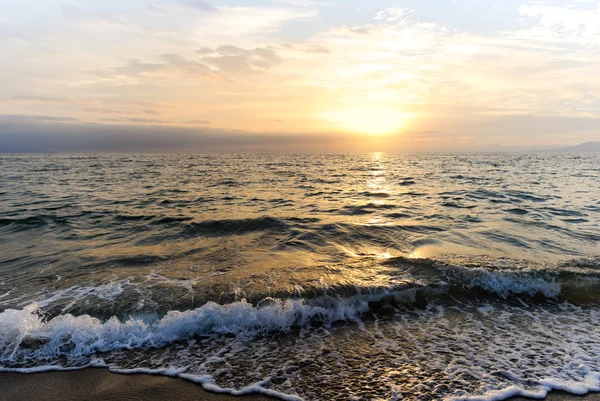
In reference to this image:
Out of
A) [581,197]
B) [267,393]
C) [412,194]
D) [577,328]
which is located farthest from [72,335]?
[581,197]

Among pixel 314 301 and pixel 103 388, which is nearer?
pixel 103 388

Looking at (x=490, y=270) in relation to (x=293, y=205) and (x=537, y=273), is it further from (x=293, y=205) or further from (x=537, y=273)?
(x=293, y=205)

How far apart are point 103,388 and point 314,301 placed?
375 centimetres

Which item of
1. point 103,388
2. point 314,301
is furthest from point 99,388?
point 314,301

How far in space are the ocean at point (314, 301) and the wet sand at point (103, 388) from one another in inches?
5.4

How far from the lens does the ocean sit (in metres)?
4.62

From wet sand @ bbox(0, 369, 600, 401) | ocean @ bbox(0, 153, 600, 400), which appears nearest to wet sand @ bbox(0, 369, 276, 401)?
wet sand @ bbox(0, 369, 600, 401)

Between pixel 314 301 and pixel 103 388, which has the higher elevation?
pixel 314 301

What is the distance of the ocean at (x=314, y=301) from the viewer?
462 cm

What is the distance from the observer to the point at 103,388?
4.31m

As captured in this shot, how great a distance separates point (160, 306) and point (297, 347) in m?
2.93

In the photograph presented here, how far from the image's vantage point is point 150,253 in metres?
9.78

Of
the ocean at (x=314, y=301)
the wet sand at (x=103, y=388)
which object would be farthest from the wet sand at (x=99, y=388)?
the ocean at (x=314, y=301)

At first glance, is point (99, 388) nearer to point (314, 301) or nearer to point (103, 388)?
point (103, 388)
